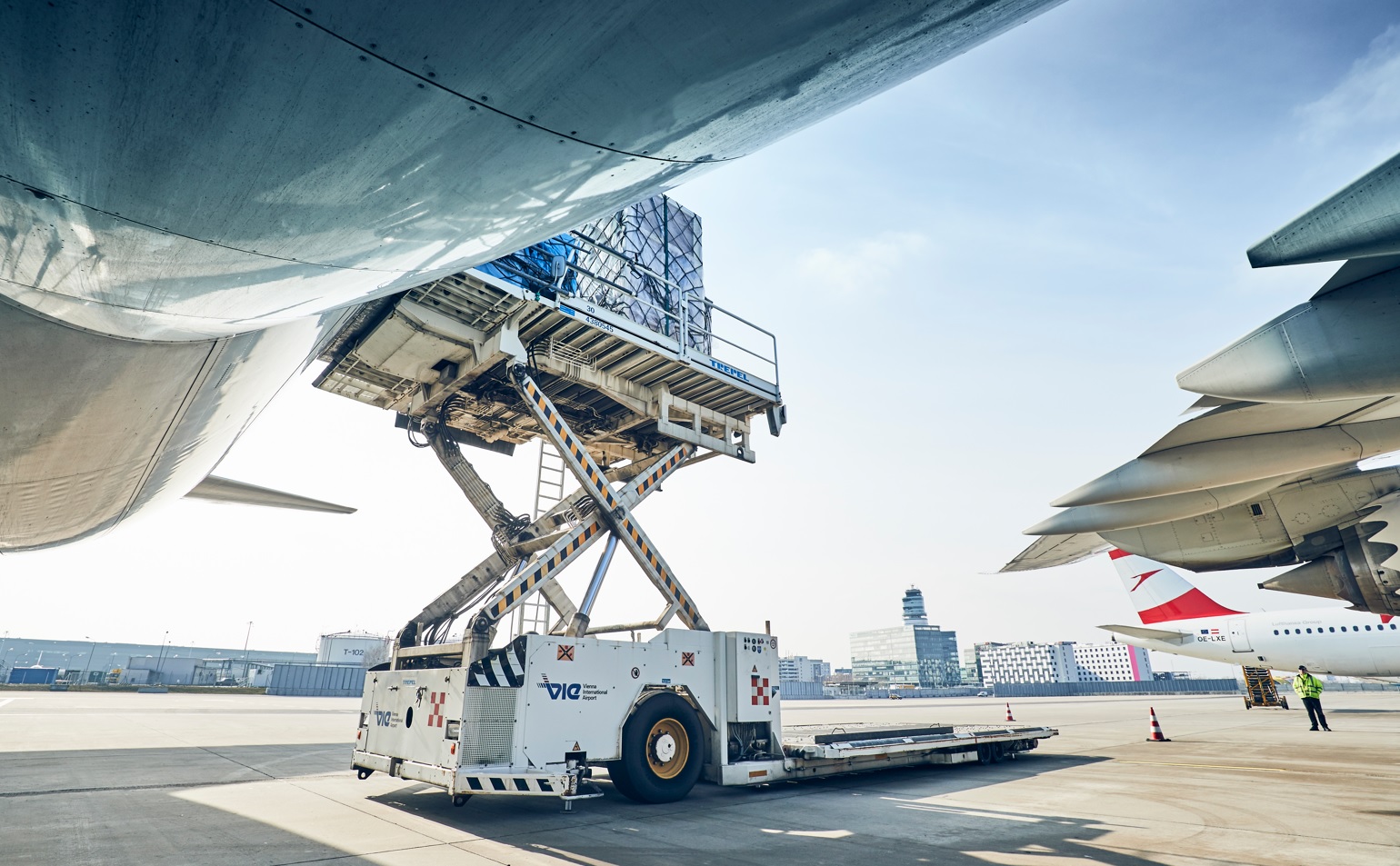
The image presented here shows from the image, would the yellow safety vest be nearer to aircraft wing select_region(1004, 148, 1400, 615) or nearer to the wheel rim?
aircraft wing select_region(1004, 148, 1400, 615)

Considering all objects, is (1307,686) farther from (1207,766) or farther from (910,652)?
(910,652)

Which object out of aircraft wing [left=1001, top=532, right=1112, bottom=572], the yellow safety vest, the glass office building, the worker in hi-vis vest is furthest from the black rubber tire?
the glass office building

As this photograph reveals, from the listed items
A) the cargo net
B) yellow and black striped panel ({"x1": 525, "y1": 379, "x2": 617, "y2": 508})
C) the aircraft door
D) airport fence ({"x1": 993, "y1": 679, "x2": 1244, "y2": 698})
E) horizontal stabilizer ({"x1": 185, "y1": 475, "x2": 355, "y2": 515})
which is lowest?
airport fence ({"x1": 993, "y1": 679, "x2": 1244, "y2": 698})

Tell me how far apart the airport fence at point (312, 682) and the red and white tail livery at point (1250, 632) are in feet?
132

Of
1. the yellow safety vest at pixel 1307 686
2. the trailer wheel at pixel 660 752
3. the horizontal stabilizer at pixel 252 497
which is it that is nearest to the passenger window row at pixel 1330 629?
the yellow safety vest at pixel 1307 686

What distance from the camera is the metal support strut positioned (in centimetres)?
895

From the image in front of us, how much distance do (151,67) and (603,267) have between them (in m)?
9.95

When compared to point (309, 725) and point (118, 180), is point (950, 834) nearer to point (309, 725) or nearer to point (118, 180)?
point (118, 180)

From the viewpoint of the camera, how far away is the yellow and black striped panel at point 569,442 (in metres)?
8.97

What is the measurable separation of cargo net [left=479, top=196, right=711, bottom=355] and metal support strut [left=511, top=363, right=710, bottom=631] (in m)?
1.40

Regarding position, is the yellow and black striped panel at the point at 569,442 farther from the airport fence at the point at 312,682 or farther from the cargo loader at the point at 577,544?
the airport fence at the point at 312,682

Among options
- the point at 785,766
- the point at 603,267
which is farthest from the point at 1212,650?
the point at 603,267

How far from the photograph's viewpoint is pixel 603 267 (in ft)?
35.4

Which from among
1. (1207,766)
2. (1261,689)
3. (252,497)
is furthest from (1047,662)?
(252,497)
